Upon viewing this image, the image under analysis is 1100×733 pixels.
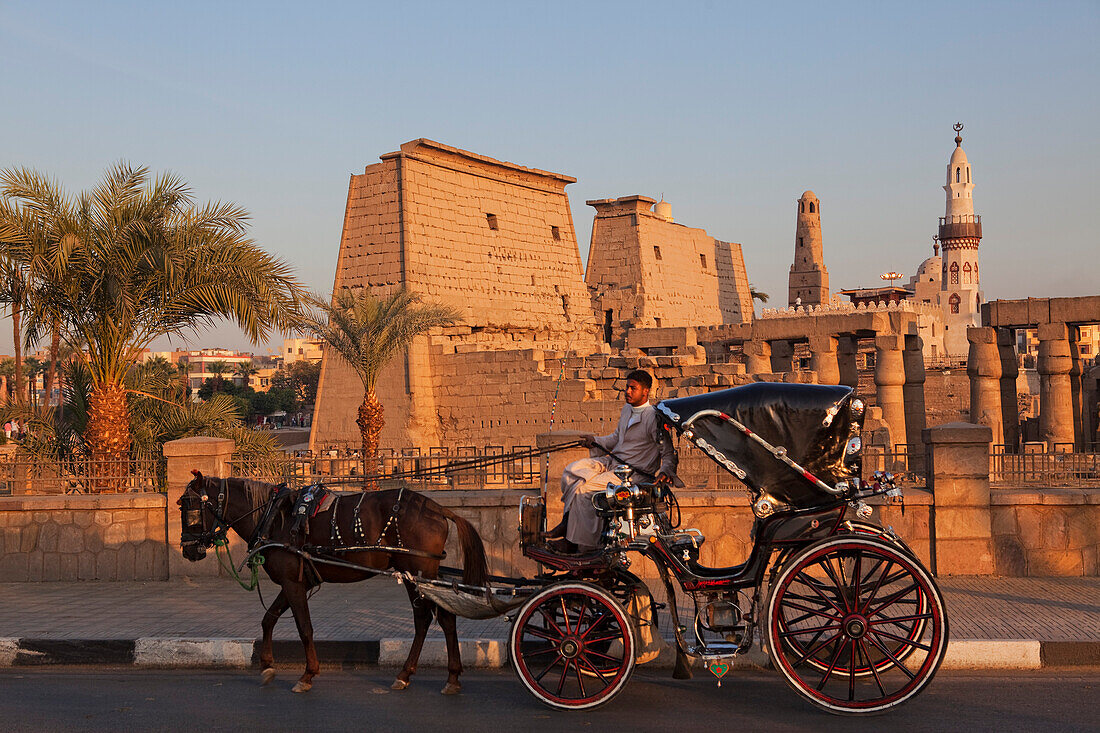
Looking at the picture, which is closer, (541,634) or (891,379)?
(541,634)

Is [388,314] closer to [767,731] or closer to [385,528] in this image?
[385,528]

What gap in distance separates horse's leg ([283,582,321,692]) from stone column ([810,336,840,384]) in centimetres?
1914

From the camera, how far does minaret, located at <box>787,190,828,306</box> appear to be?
6500 cm

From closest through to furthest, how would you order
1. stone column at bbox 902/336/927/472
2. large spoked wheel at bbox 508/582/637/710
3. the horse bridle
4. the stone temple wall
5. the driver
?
1. large spoked wheel at bbox 508/582/637/710
2. the driver
3. the horse bridle
4. stone column at bbox 902/336/927/472
5. the stone temple wall

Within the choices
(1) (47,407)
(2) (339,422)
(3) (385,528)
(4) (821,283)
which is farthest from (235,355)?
(3) (385,528)

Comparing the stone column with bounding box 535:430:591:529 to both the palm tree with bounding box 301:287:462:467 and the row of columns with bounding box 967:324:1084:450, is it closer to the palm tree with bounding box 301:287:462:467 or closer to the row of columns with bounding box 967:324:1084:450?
the palm tree with bounding box 301:287:462:467

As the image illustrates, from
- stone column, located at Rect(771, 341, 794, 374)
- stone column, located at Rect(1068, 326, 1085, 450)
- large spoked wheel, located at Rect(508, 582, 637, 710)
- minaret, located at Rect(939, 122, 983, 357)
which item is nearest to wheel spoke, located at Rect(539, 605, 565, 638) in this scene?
large spoked wheel, located at Rect(508, 582, 637, 710)

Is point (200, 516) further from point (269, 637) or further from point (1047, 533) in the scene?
point (1047, 533)

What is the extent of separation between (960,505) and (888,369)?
47.8ft

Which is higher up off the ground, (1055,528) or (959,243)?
(959,243)

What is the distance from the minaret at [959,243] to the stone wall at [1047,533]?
89.1 meters

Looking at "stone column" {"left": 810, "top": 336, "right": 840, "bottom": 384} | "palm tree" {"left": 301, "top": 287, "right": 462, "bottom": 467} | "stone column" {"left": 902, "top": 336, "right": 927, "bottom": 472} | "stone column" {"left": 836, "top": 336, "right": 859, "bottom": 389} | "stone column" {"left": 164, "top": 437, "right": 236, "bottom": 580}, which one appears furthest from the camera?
"stone column" {"left": 836, "top": 336, "right": 859, "bottom": 389}

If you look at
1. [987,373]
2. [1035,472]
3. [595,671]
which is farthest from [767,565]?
[987,373]

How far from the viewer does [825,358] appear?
82.5ft
